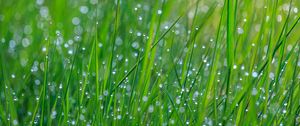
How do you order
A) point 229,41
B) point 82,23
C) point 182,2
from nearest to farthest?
point 229,41
point 82,23
point 182,2

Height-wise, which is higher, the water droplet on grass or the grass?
the water droplet on grass

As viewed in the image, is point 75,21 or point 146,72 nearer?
point 146,72

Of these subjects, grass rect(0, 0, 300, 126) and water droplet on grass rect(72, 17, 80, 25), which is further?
water droplet on grass rect(72, 17, 80, 25)

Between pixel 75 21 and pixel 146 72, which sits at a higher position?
pixel 75 21

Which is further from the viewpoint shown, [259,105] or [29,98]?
[29,98]

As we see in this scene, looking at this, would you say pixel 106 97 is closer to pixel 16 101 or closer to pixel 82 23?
pixel 16 101

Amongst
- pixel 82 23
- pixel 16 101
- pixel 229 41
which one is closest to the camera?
pixel 229 41

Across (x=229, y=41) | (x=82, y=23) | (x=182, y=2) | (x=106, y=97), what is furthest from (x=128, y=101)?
(x=182, y=2)

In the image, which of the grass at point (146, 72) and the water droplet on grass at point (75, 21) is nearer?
the grass at point (146, 72)
